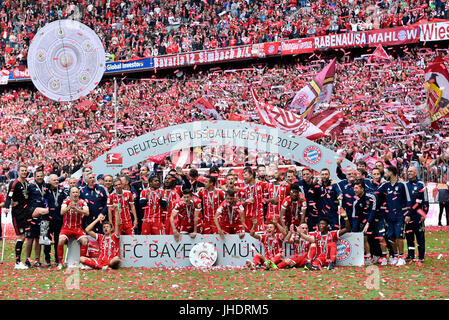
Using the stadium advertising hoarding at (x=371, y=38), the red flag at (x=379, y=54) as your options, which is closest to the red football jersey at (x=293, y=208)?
the red flag at (x=379, y=54)

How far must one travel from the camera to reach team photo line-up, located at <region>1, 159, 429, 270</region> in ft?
37.2

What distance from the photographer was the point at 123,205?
12086mm

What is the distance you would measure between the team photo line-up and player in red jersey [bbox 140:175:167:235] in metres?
0.02

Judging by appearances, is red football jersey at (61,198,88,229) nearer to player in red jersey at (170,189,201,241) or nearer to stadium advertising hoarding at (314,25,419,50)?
player in red jersey at (170,189,201,241)

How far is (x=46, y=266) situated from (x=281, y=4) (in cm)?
2664

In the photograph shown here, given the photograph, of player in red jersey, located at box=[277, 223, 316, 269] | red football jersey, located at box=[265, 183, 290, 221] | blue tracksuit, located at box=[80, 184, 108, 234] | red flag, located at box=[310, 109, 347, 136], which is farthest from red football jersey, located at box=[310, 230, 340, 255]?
red flag, located at box=[310, 109, 347, 136]

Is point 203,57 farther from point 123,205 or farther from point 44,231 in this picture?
point 44,231

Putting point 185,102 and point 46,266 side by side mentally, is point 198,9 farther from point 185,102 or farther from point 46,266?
point 46,266

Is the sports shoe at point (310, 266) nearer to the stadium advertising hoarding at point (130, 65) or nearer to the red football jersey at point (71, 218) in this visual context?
the red football jersey at point (71, 218)

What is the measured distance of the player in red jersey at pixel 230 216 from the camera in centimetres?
1145

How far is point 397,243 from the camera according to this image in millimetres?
11656

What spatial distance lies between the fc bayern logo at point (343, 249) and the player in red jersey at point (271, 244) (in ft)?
3.03

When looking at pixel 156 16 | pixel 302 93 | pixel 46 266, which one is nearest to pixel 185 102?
pixel 156 16

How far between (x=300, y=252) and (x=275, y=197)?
4.06ft
